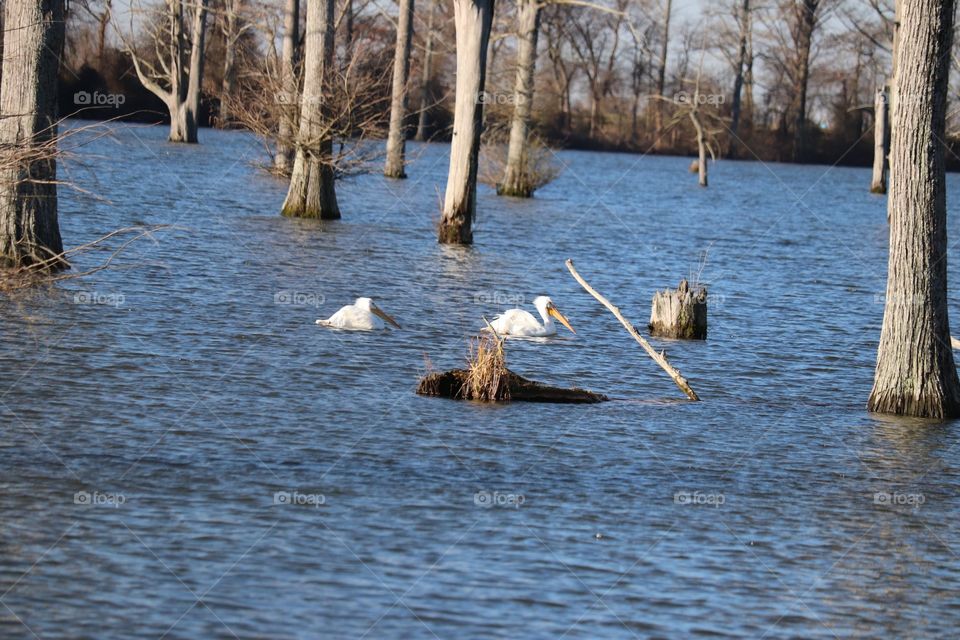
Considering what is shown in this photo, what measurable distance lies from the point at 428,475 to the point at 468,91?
1586 cm

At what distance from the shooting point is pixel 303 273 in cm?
1911

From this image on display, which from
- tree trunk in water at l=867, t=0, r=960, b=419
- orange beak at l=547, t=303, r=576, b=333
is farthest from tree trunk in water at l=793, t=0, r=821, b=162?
tree trunk in water at l=867, t=0, r=960, b=419

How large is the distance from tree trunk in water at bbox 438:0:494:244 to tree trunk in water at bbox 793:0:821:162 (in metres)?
68.8

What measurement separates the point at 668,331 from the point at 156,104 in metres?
64.5

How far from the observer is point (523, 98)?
123ft

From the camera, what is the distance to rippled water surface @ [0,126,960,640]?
267 inches

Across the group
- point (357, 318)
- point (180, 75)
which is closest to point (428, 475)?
point (357, 318)

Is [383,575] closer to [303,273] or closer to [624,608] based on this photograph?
[624,608]

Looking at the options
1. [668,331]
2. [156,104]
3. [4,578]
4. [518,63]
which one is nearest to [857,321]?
[668,331]

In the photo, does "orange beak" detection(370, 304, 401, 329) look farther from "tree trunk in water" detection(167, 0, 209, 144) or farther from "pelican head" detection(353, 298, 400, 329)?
"tree trunk in water" detection(167, 0, 209, 144)

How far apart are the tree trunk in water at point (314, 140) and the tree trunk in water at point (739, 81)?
66.2 meters

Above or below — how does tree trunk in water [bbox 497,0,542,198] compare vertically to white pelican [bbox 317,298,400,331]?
above

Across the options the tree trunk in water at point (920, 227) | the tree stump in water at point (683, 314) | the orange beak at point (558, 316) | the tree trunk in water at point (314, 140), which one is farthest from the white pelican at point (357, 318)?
the tree trunk in water at point (314, 140)

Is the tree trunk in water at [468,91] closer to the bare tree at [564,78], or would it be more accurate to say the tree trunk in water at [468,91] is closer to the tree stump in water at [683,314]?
the tree stump in water at [683,314]
